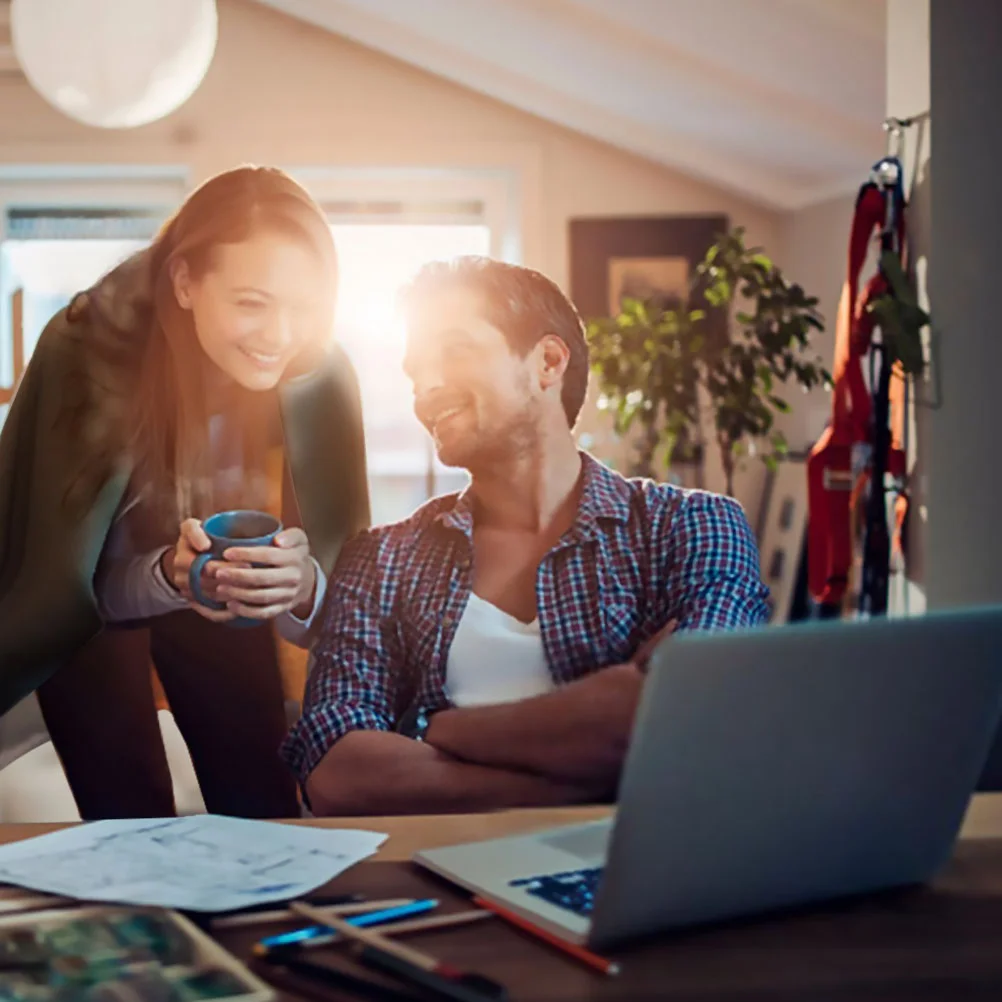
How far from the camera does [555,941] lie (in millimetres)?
843

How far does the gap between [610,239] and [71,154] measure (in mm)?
1983

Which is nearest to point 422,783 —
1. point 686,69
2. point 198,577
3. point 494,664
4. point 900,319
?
point 494,664

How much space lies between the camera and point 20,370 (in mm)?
1709

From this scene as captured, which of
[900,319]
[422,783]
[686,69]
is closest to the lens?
[422,783]

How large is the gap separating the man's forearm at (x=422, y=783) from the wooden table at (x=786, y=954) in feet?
1.55

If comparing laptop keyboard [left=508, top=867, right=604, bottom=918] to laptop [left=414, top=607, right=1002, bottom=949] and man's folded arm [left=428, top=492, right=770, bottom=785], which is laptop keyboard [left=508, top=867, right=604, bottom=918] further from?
man's folded arm [left=428, top=492, right=770, bottom=785]

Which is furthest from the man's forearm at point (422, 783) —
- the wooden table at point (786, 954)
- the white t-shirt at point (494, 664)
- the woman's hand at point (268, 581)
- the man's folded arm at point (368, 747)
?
the wooden table at point (786, 954)

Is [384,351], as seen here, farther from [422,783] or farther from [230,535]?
[422,783]

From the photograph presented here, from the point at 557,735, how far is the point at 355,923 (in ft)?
2.09

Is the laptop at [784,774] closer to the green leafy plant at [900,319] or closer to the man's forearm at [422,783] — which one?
the man's forearm at [422,783]

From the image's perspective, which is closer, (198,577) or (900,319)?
(198,577)

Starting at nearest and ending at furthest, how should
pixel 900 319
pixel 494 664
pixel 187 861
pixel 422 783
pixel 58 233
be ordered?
pixel 187 861 < pixel 422 783 < pixel 494 664 < pixel 58 233 < pixel 900 319

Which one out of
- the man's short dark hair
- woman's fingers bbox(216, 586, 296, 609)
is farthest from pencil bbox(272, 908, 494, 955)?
the man's short dark hair

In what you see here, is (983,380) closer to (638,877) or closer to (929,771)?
(929,771)
